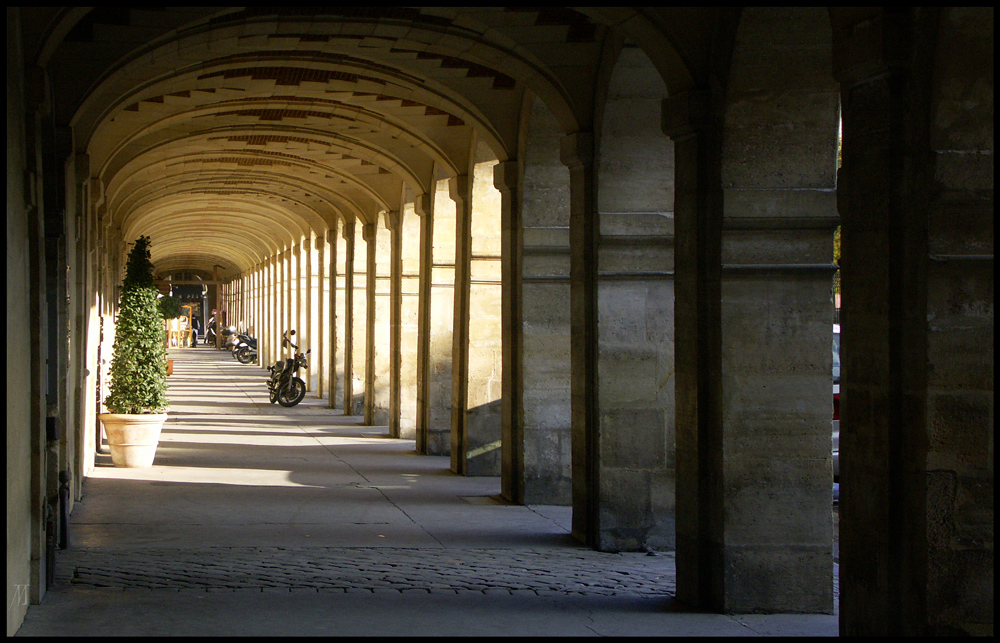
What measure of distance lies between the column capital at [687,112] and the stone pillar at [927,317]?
1.73m

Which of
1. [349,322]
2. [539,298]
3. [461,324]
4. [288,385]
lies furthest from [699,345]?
[288,385]

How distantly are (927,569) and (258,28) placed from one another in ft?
20.1

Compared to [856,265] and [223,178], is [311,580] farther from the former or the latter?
[223,178]

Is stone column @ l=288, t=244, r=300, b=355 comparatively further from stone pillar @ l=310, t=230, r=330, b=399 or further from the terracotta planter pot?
the terracotta planter pot

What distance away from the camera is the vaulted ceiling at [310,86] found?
27.4ft

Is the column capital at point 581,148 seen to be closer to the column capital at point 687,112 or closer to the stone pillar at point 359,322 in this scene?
the column capital at point 687,112

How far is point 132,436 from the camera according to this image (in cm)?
1268

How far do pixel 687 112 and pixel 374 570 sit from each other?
11.0 feet

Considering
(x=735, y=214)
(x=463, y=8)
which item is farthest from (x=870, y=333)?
(x=463, y=8)

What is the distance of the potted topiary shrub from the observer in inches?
484

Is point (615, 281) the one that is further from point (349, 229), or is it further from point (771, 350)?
point (349, 229)

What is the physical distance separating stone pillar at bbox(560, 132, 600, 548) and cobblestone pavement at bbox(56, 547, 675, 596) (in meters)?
0.43

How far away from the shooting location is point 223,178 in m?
19.3

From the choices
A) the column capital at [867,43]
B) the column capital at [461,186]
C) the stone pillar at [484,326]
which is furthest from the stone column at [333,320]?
the column capital at [867,43]
